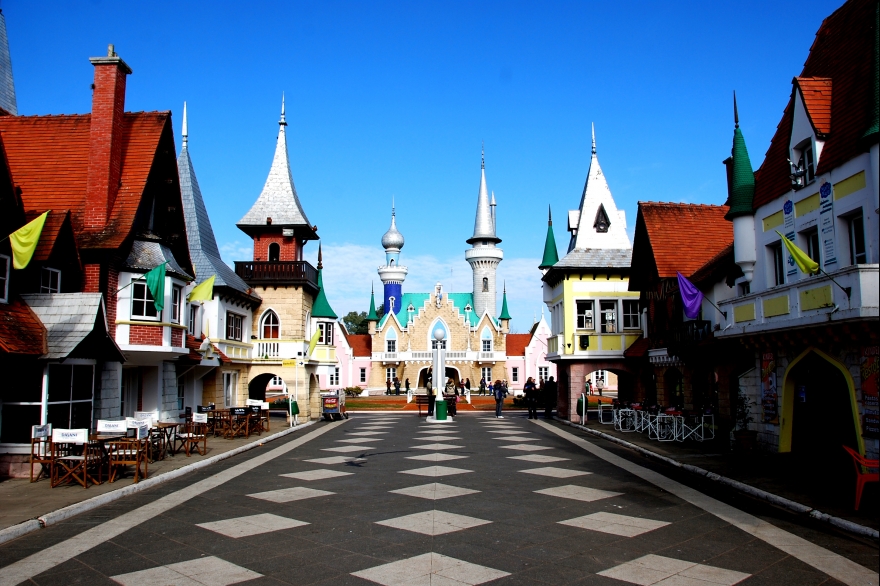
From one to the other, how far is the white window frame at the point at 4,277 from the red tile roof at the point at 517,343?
62.1 meters

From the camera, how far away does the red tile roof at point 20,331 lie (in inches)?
507

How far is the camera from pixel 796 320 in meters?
12.9

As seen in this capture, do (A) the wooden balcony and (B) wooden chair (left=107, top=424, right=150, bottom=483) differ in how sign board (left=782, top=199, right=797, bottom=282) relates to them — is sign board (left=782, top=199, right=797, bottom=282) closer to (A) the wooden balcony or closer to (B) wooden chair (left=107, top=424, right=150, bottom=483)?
(B) wooden chair (left=107, top=424, right=150, bottom=483)

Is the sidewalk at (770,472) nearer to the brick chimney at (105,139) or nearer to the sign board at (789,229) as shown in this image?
the sign board at (789,229)

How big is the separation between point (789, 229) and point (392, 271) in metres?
66.2

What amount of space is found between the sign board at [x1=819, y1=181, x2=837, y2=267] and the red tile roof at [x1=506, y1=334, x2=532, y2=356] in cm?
6015

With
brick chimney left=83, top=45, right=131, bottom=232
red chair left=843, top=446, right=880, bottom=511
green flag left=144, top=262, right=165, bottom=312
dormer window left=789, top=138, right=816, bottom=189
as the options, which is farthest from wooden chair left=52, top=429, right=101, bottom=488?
dormer window left=789, top=138, right=816, bottom=189

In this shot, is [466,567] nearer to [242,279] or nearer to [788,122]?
[788,122]

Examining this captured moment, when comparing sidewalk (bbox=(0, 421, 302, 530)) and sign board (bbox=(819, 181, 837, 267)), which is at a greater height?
sign board (bbox=(819, 181, 837, 267))

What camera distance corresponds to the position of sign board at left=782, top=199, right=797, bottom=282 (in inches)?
584

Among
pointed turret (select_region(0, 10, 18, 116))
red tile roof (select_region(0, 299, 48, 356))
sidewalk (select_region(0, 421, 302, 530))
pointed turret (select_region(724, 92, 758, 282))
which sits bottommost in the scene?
sidewalk (select_region(0, 421, 302, 530))

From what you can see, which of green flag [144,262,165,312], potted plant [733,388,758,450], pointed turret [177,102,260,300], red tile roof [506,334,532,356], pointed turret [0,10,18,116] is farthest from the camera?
red tile roof [506,334,532,356]

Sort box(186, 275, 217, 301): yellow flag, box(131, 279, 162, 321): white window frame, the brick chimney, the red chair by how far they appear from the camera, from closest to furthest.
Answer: the red chair
the brick chimney
box(131, 279, 162, 321): white window frame
box(186, 275, 217, 301): yellow flag

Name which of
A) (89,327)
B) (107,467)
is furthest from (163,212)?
(107,467)
